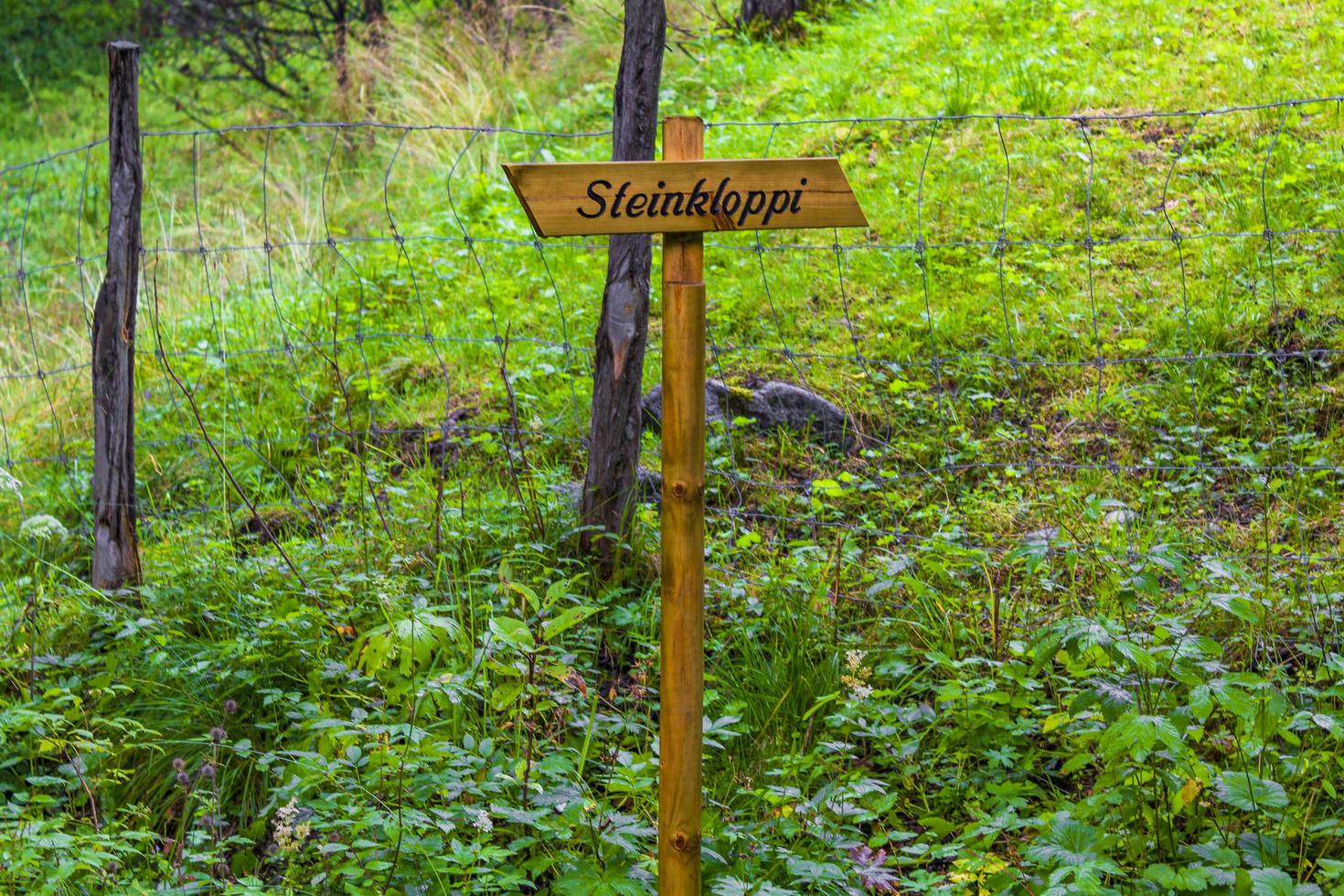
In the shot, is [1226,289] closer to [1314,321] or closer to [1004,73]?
[1314,321]

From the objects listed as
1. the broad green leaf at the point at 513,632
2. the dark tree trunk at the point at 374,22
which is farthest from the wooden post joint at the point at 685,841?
the dark tree trunk at the point at 374,22

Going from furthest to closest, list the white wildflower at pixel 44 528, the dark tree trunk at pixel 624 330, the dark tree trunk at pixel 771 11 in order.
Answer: the dark tree trunk at pixel 771 11 → the white wildflower at pixel 44 528 → the dark tree trunk at pixel 624 330

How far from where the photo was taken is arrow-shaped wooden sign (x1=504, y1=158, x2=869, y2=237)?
2.24 metres

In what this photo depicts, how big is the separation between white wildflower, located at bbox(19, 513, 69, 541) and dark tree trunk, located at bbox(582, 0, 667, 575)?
1.76 meters

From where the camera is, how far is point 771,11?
9102 millimetres

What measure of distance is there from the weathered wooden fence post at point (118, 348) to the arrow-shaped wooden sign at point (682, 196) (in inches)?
91.8

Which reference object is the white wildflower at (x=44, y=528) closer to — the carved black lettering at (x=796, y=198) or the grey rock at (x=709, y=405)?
the grey rock at (x=709, y=405)

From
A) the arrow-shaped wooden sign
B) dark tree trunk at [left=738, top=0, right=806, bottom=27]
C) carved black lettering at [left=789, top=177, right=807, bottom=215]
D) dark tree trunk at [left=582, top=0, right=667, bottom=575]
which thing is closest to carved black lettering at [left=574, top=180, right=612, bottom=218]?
the arrow-shaped wooden sign

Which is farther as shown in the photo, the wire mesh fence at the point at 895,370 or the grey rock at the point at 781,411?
the grey rock at the point at 781,411

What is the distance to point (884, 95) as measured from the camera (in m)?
7.06

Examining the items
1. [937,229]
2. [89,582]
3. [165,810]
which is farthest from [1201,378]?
[89,582]

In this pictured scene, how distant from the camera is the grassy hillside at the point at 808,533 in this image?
2574 millimetres

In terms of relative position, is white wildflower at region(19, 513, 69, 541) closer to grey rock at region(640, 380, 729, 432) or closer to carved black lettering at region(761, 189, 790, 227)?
grey rock at region(640, 380, 729, 432)

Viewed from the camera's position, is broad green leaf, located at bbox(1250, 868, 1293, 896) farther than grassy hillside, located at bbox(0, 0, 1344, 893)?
No
